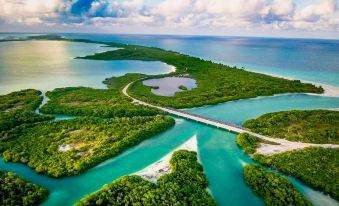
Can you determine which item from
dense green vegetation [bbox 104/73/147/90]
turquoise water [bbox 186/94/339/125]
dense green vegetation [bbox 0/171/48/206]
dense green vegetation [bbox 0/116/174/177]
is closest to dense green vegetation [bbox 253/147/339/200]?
turquoise water [bbox 186/94/339/125]

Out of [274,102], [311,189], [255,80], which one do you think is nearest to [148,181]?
[311,189]

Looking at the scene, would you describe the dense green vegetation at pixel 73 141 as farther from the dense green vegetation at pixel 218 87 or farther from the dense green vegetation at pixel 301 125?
the dense green vegetation at pixel 301 125

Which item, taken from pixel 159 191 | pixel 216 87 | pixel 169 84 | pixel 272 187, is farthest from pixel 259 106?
pixel 159 191

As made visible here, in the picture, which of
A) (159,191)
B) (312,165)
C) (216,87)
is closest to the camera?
(159,191)

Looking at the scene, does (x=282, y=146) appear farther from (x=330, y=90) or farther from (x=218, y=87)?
(x=330, y=90)

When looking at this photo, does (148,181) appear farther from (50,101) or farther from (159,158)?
(50,101)
